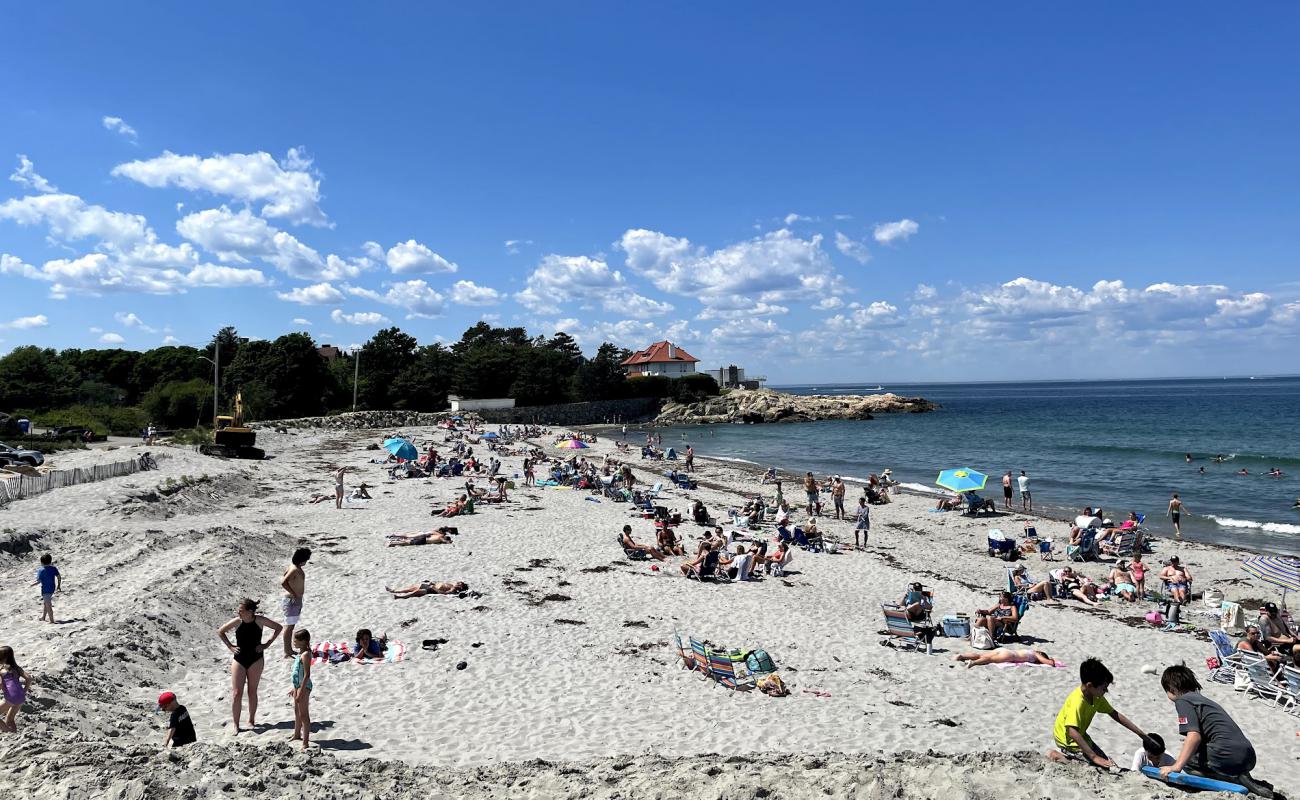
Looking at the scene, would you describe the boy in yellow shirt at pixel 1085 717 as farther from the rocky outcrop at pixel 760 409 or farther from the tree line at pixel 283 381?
the rocky outcrop at pixel 760 409

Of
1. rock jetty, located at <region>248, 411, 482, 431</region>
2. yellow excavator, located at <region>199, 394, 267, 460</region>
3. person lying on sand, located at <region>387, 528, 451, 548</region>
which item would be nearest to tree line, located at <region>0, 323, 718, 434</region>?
rock jetty, located at <region>248, 411, 482, 431</region>

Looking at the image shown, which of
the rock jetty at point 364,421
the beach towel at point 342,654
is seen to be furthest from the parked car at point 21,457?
the rock jetty at point 364,421

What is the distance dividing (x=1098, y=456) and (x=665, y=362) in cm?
6720

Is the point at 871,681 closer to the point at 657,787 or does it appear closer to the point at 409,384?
the point at 657,787

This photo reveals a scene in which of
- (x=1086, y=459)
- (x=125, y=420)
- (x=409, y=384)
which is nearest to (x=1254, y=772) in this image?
(x=1086, y=459)

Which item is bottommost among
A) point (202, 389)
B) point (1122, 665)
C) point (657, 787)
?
point (1122, 665)

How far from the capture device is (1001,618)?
36.2ft

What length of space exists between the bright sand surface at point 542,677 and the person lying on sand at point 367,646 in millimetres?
395

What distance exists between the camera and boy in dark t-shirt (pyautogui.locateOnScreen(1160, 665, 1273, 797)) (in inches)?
193

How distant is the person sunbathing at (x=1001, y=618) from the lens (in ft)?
35.7

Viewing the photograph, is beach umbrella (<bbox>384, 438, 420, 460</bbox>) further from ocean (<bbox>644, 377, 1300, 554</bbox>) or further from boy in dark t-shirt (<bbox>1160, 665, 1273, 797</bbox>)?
boy in dark t-shirt (<bbox>1160, 665, 1273, 797</bbox>)

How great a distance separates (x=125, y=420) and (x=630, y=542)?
4376cm

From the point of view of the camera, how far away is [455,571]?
14.0 meters

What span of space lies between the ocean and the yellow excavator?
25603mm
